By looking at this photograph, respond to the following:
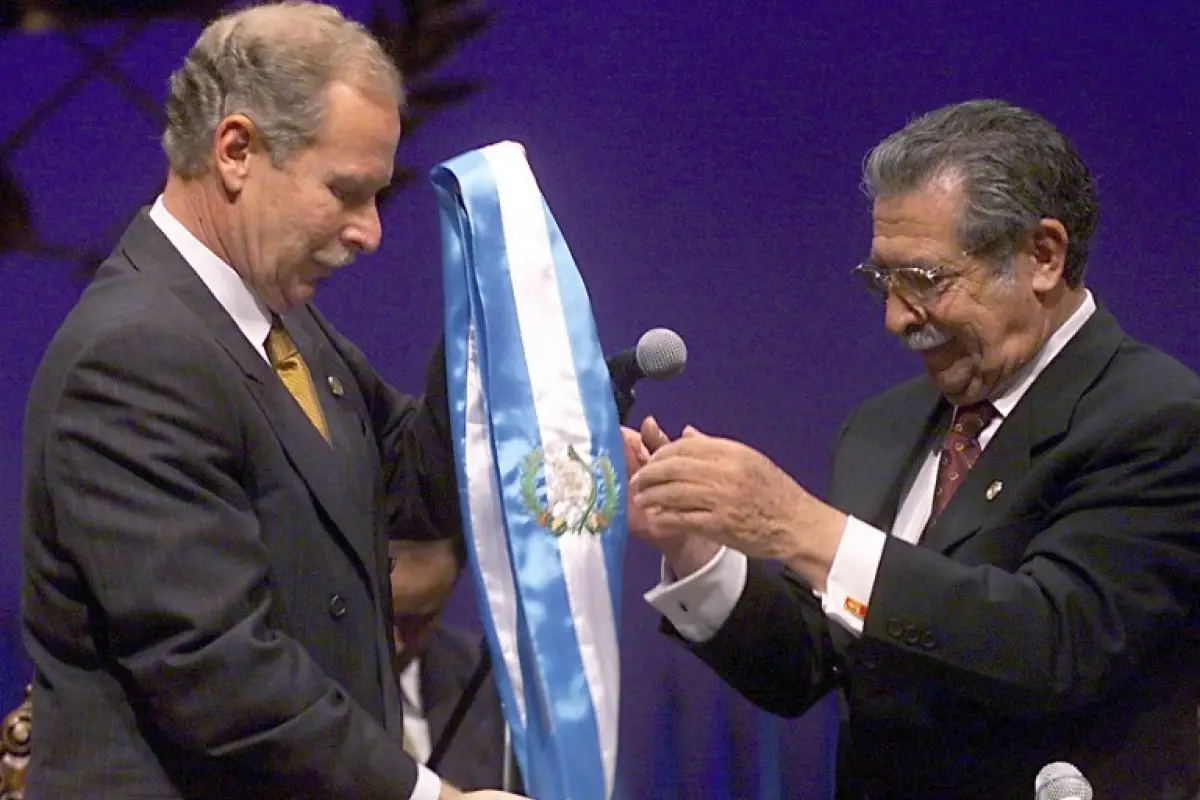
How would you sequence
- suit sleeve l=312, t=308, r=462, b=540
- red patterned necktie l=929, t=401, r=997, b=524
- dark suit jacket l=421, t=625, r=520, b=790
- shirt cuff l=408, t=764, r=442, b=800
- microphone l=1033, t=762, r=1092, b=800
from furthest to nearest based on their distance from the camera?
1. dark suit jacket l=421, t=625, r=520, b=790
2. red patterned necktie l=929, t=401, r=997, b=524
3. suit sleeve l=312, t=308, r=462, b=540
4. shirt cuff l=408, t=764, r=442, b=800
5. microphone l=1033, t=762, r=1092, b=800

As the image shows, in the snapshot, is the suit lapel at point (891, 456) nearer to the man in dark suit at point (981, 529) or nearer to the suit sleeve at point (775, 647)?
the man in dark suit at point (981, 529)

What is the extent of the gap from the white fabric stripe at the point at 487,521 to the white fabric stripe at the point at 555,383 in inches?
2.4

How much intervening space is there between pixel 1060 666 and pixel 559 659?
589 mm

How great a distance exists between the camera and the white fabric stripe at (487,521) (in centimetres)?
178

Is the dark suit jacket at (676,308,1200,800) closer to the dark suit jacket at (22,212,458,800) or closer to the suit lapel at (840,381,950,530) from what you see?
the suit lapel at (840,381,950,530)

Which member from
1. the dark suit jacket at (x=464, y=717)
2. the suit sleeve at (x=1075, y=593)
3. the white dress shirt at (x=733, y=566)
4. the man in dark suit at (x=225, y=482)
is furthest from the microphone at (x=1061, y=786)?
the dark suit jacket at (x=464, y=717)

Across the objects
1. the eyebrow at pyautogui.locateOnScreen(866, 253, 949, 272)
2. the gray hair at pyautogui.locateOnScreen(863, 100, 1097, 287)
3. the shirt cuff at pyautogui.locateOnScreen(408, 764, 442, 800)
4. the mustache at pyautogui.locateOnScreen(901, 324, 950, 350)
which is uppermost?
the gray hair at pyautogui.locateOnScreen(863, 100, 1097, 287)

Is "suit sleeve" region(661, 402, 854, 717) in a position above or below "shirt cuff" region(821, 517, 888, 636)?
Answer: below

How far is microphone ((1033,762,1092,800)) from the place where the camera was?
1.44 metres

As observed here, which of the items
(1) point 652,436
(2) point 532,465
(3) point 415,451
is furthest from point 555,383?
(1) point 652,436

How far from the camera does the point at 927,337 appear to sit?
7.07 feet

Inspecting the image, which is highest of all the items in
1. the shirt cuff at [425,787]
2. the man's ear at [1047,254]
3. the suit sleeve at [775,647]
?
the man's ear at [1047,254]

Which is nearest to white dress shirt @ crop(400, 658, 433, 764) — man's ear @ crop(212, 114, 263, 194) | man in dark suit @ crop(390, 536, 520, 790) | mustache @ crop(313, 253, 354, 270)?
man in dark suit @ crop(390, 536, 520, 790)

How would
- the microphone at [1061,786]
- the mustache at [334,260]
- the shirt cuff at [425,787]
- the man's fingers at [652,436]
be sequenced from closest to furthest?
1. the microphone at [1061,786]
2. the shirt cuff at [425,787]
3. the mustache at [334,260]
4. the man's fingers at [652,436]
